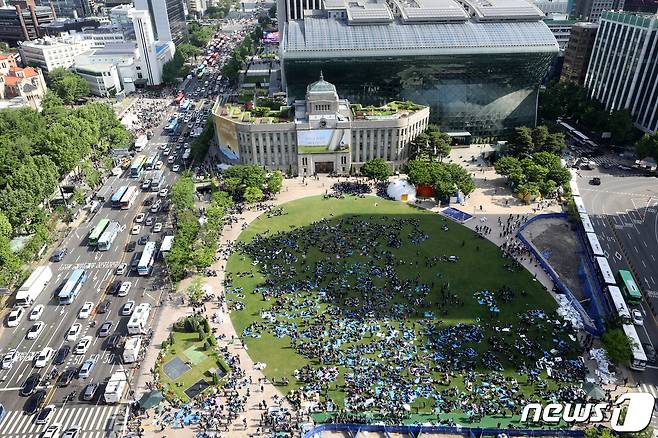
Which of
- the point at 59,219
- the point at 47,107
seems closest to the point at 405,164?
the point at 59,219

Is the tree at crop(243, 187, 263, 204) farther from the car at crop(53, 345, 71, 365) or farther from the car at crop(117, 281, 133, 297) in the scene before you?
the car at crop(53, 345, 71, 365)

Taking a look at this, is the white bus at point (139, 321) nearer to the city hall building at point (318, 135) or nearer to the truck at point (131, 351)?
the truck at point (131, 351)

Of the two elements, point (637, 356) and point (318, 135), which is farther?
point (318, 135)

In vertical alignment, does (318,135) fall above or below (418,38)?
below

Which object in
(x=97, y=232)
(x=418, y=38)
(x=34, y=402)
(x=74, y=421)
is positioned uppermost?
(x=418, y=38)

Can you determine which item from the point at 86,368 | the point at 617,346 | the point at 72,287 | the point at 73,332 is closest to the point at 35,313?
the point at 72,287

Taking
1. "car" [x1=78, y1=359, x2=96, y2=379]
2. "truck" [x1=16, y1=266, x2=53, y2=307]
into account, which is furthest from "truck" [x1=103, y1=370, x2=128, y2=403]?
"truck" [x1=16, y1=266, x2=53, y2=307]

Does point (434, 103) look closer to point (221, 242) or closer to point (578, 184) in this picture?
point (578, 184)

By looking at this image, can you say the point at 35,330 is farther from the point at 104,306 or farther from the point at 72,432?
the point at 72,432

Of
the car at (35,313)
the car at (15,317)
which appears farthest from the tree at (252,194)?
the car at (15,317)
